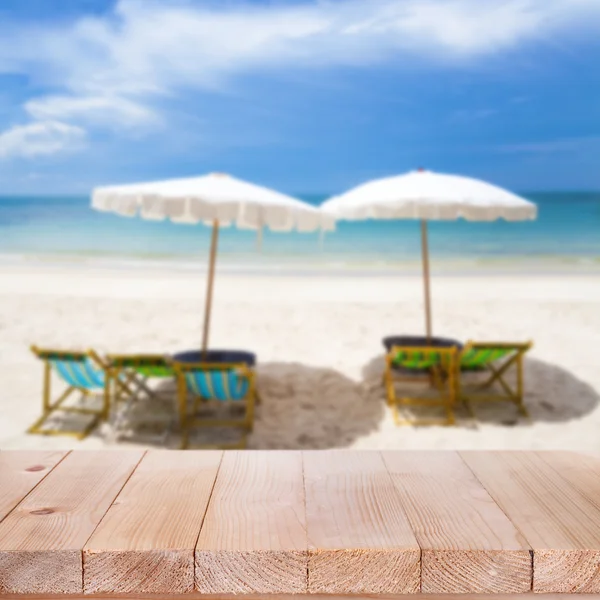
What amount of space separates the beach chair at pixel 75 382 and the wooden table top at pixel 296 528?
2.71m

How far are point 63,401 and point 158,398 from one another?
0.66 metres

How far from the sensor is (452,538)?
32.9 inches

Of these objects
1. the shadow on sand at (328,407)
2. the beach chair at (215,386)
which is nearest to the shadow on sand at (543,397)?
the shadow on sand at (328,407)

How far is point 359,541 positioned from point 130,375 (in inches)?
135

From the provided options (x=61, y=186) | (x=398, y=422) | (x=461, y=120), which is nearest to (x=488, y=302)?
(x=398, y=422)

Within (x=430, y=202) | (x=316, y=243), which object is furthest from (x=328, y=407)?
(x=316, y=243)

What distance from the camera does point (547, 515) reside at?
912 mm

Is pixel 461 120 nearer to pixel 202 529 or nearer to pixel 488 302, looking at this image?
pixel 488 302

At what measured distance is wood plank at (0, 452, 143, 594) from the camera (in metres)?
0.79

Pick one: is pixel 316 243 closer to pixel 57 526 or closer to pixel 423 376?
pixel 423 376

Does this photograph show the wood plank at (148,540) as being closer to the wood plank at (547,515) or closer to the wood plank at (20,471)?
the wood plank at (20,471)

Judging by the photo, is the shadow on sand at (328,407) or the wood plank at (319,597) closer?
the wood plank at (319,597)

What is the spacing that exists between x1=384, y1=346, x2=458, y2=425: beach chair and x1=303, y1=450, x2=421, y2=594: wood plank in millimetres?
3087

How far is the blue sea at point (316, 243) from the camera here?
639 inches
